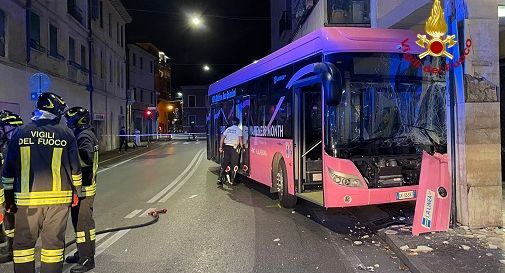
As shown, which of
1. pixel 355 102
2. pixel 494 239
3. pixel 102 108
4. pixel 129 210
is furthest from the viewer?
pixel 102 108

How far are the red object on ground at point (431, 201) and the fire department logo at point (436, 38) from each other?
1.45 m

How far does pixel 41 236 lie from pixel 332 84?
13.3 ft

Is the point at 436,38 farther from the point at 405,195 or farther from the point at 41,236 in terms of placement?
the point at 41,236

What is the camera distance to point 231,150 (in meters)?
12.1

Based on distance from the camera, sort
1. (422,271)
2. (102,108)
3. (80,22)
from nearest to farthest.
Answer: (422,271) < (80,22) < (102,108)

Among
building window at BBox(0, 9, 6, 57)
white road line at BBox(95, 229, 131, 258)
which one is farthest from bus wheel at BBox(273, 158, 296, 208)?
building window at BBox(0, 9, 6, 57)

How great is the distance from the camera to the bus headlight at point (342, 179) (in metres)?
6.92

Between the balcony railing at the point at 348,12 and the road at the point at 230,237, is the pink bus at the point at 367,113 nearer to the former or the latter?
the road at the point at 230,237

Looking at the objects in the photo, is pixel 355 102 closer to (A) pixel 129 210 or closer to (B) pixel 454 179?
(B) pixel 454 179

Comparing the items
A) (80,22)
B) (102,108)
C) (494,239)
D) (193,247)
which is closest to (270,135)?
(193,247)

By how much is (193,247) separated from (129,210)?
335 centimetres

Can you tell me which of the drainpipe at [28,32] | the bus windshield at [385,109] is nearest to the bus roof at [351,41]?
the bus windshield at [385,109]

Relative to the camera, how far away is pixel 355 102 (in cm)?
709

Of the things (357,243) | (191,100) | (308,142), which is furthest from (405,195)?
(191,100)
